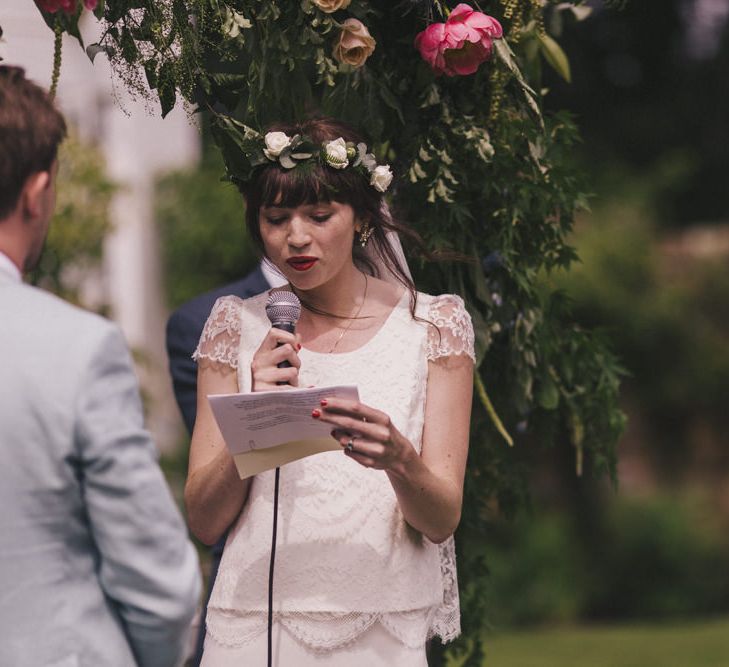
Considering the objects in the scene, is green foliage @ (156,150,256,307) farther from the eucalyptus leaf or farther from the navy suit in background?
the eucalyptus leaf

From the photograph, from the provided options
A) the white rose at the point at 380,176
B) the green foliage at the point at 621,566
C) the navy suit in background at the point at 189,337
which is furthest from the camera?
the green foliage at the point at 621,566

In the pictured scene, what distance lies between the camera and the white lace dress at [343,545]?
298cm

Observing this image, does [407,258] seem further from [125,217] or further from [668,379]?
[668,379]

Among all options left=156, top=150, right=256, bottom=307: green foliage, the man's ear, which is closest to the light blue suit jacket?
the man's ear

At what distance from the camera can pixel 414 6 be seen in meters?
3.56

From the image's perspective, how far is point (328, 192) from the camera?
10.2 feet

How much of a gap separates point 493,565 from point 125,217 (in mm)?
3969

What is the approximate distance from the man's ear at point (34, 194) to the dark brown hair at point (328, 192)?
2.71ft

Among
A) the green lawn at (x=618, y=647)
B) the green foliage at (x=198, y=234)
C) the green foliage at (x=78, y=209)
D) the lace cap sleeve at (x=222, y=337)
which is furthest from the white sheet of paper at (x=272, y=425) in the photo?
the green foliage at (x=198, y=234)

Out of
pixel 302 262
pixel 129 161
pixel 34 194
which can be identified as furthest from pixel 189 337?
pixel 129 161

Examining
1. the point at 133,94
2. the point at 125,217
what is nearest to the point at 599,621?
the point at 125,217

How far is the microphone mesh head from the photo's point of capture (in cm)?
287

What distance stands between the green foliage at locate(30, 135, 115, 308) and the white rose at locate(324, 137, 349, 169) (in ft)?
14.2

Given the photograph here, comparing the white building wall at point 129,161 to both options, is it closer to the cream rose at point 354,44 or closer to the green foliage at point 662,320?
the green foliage at point 662,320
